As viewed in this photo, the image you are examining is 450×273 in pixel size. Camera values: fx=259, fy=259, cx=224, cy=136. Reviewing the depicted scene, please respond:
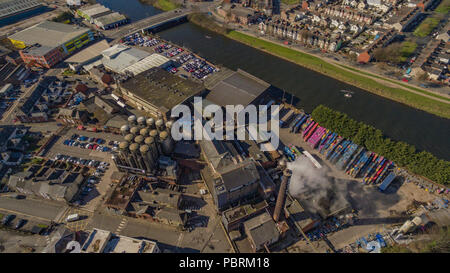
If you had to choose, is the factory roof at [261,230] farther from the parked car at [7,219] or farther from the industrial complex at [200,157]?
the parked car at [7,219]

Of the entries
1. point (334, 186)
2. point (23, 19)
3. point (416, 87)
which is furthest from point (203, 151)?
point (23, 19)

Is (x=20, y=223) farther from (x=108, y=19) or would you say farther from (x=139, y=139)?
(x=108, y=19)

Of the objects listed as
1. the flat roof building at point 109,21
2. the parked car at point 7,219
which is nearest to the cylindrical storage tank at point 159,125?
the parked car at point 7,219

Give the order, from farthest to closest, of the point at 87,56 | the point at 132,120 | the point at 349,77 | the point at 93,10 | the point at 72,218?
1. the point at 93,10
2. the point at 87,56
3. the point at 349,77
4. the point at 132,120
5. the point at 72,218

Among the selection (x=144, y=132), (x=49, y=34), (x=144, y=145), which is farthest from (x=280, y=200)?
(x=49, y=34)

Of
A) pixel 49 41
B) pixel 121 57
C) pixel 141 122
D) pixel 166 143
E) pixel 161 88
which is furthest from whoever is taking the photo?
pixel 49 41

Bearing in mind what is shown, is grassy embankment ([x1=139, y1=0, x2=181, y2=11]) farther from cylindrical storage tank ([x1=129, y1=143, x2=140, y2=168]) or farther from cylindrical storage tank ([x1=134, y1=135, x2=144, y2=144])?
cylindrical storage tank ([x1=129, y1=143, x2=140, y2=168])

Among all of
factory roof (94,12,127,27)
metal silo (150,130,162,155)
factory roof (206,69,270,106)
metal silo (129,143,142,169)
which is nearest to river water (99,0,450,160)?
factory roof (206,69,270,106)
